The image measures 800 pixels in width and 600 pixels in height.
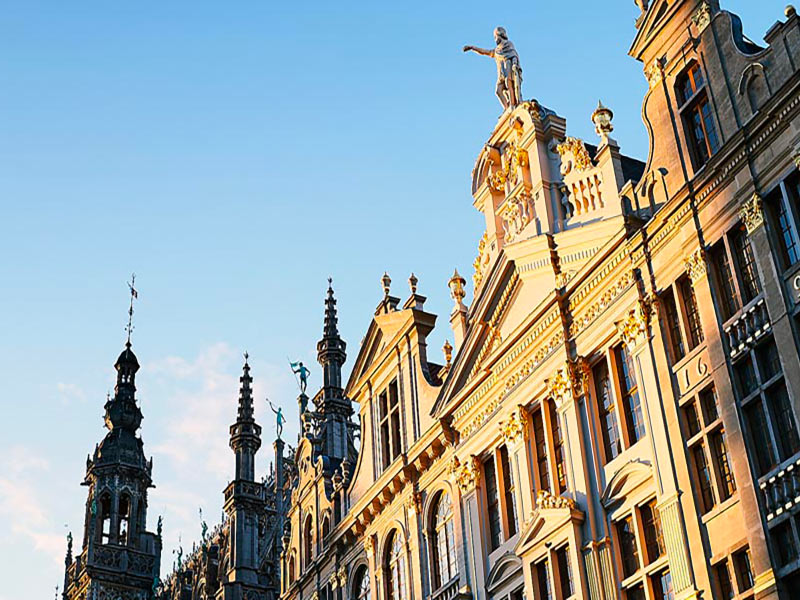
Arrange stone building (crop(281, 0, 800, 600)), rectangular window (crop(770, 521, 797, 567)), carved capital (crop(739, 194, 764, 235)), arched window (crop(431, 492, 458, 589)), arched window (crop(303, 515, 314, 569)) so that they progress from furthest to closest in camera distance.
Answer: arched window (crop(303, 515, 314, 569)), arched window (crop(431, 492, 458, 589)), carved capital (crop(739, 194, 764, 235)), stone building (crop(281, 0, 800, 600)), rectangular window (crop(770, 521, 797, 567))

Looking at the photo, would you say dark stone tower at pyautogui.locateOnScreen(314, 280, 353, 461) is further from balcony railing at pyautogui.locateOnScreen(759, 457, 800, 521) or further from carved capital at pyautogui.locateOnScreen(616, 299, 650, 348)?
balcony railing at pyautogui.locateOnScreen(759, 457, 800, 521)

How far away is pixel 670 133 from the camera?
3141 centimetres

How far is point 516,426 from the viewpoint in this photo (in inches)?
1359

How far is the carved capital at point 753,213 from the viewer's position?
27.0m

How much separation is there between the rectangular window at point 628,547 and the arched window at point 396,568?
11.4m

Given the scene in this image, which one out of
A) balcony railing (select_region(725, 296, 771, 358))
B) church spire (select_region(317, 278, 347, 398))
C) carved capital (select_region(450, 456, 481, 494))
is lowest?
balcony railing (select_region(725, 296, 771, 358))

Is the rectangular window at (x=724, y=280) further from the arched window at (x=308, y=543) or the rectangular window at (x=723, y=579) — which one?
the arched window at (x=308, y=543)

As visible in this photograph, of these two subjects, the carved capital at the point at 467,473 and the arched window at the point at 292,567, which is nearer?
the carved capital at the point at 467,473

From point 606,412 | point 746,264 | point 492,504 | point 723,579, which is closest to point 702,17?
point 746,264

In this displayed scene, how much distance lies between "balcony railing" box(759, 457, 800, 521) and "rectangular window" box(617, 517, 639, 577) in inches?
197

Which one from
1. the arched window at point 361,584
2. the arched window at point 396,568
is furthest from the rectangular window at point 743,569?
the arched window at point 361,584

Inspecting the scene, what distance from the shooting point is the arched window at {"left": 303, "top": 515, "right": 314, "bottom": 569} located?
48406 mm

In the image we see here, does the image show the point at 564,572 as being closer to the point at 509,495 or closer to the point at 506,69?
the point at 509,495

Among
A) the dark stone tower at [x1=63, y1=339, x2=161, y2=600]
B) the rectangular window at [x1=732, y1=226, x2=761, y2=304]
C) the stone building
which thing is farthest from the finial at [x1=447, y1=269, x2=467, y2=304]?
the dark stone tower at [x1=63, y1=339, x2=161, y2=600]
